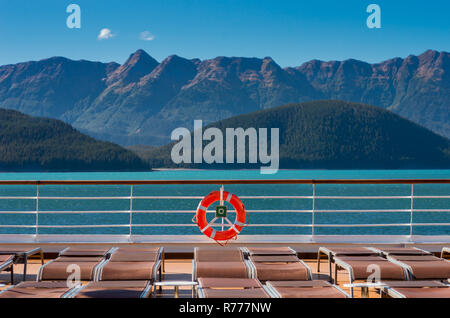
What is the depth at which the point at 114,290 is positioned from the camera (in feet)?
5.50

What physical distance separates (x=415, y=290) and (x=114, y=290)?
1.07m

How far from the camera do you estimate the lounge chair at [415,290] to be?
1.66 m

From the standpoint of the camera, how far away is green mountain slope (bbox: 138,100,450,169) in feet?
211

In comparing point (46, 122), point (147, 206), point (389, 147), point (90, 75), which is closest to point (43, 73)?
point (90, 75)

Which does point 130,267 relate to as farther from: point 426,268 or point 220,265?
point 426,268

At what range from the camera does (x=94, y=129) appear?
144875 millimetres

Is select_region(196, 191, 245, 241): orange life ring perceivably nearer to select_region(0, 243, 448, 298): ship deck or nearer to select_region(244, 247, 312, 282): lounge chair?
select_region(0, 243, 448, 298): ship deck

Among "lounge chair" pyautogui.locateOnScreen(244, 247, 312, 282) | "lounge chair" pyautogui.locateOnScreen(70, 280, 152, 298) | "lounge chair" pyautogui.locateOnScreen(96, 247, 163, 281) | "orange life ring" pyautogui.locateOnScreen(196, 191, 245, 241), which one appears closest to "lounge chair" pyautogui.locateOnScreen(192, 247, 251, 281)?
"lounge chair" pyautogui.locateOnScreen(244, 247, 312, 282)

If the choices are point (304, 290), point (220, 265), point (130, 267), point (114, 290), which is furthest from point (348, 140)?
point (114, 290)

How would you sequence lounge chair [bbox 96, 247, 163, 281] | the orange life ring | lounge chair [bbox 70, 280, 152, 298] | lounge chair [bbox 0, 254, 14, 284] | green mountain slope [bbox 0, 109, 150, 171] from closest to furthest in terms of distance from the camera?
lounge chair [bbox 70, 280, 152, 298] → lounge chair [bbox 96, 247, 163, 281] → lounge chair [bbox 0, 254, 14, 284] → the orange life ring → green mountain slope [bbox 0, 109, 150, 171]

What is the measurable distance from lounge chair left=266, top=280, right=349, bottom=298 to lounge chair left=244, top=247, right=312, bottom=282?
24cm

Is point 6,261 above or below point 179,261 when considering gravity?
above
